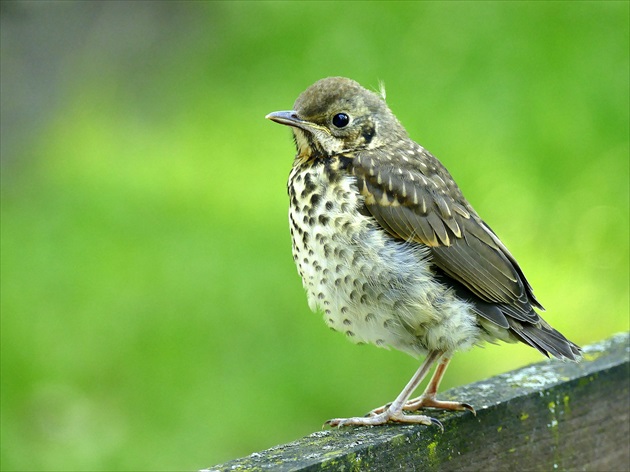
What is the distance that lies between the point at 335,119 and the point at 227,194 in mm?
2621

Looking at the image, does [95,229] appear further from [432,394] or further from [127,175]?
[432,394]

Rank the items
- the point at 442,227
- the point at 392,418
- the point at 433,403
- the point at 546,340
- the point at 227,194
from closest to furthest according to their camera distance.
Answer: the point at 392,418 < the point at 433,403 < the point at 546,340 < the point at 442,227 < the point at 227,194

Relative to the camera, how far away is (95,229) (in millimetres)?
6109

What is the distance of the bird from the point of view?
3.41 metres

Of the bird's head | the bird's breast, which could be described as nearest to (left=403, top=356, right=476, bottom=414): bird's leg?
the bird's breast

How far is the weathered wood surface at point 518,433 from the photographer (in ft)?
8.79

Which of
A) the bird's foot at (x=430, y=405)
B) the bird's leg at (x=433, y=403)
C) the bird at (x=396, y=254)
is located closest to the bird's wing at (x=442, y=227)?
the bird at (x=396, y=254)

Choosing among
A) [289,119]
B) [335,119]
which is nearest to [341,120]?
[335,119]

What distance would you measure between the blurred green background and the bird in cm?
182

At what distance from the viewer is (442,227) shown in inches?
140

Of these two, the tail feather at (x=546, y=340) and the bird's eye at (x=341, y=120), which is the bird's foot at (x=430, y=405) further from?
the bird's eye at (x=341, y=120)

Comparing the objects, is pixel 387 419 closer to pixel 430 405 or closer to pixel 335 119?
pixel 430 405

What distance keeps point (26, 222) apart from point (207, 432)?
5.89ft

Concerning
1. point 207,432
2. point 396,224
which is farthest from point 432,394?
point 207,432
